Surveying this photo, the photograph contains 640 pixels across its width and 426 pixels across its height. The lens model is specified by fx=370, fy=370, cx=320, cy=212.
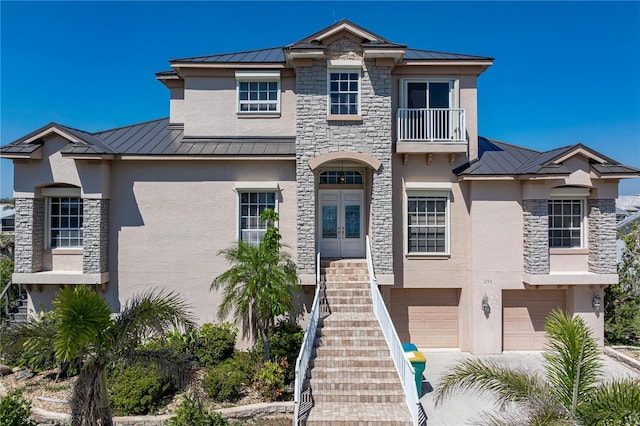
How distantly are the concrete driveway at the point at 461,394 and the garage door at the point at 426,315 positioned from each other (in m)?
0.52

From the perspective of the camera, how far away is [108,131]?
1456cm

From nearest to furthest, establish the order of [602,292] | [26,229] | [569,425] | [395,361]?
[569,425] → [395,361] → [26,229] → [602,292]

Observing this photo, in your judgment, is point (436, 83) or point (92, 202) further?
point (436, 83)

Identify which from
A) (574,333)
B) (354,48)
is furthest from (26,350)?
(354,48)

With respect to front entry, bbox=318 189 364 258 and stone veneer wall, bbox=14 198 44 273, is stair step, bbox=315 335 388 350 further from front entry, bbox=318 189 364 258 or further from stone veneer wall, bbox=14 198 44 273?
stone veneer wall, bbox=14 198 44 273

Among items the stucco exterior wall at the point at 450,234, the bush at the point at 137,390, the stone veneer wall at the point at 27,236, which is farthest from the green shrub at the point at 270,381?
the stone veneer wall at the point at 27,236

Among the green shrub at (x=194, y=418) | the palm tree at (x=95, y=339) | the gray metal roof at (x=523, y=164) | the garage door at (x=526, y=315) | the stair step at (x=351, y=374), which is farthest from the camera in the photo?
the garage door at (x=526, y=315)

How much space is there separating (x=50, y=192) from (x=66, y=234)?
1.52 metres

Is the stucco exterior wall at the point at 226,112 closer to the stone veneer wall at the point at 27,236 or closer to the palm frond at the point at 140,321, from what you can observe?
the stone veneer wall at the point at 27,236

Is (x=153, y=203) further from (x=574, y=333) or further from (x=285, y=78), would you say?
(x=574, y=333)

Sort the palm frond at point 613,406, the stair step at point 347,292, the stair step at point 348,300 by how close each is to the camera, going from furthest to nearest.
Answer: the stair step at point 347,292 < the stair step at point 348,300 < the palm frond at point 613,406

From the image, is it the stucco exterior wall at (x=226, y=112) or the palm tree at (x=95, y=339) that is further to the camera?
the stucco exterior wall at (x=226, y=112)

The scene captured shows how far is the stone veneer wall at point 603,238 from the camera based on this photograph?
1282 centimetres

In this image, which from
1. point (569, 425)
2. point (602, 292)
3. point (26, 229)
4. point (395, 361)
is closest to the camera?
point (569, 425)
